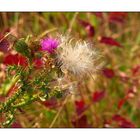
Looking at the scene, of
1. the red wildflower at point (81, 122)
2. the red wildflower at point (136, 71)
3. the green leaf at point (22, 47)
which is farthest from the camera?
the red wildflower at point (136, 71)

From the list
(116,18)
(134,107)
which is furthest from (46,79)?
(134,107)

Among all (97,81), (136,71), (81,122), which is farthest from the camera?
(97,81)

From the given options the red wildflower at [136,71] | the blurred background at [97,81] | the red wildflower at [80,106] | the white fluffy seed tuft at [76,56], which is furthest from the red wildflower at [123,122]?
the white fluffy seed tuft at [76,56]

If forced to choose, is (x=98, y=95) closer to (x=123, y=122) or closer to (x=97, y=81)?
(x=123, y=122)

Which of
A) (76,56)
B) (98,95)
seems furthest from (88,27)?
(76,56)

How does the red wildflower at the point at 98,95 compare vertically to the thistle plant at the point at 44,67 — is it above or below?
below

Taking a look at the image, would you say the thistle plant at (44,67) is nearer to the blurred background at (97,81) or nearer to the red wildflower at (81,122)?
the blurred background at (97,81)

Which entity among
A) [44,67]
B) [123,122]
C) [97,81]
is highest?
[44,67]

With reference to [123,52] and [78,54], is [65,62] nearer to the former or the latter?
[78,54]
